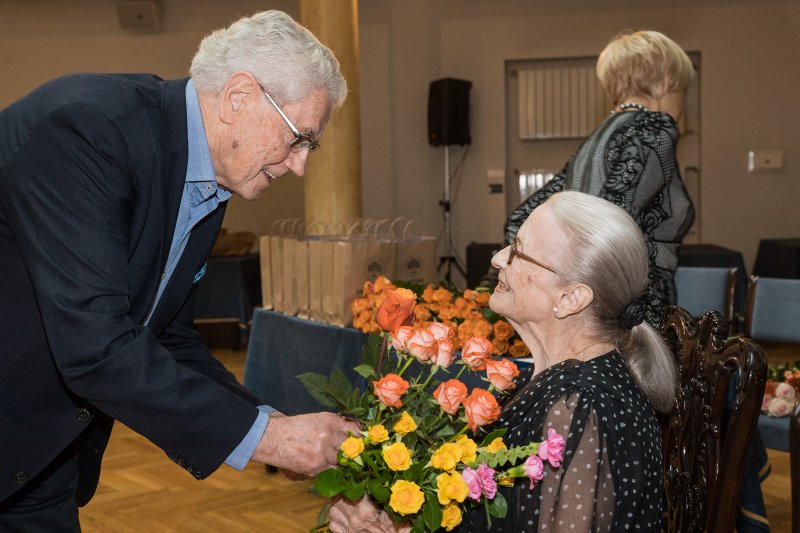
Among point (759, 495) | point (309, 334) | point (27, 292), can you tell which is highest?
point (27, 292)

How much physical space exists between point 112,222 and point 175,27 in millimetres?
9286

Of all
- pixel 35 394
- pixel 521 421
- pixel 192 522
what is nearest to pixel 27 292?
pixel 35 394

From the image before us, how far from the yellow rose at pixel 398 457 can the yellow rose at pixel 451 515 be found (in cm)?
10

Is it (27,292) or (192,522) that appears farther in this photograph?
(192,522)

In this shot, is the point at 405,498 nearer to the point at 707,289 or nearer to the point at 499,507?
the point at 499,507

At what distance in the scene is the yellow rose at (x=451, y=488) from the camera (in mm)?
1230

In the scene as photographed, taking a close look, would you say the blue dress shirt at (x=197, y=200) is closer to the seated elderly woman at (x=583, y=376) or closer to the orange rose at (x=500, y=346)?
the seated elderly woman at (x=583, y=376)

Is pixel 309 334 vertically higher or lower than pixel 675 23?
lower

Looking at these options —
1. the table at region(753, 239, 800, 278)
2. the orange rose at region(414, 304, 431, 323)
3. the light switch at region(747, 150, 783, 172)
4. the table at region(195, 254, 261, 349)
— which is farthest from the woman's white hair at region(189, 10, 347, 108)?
the light switch at region(747, 150, 783, 172)

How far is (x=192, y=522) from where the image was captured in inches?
148

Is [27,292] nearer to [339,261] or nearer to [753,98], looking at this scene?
[339,261]

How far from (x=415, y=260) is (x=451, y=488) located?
2.68 meters

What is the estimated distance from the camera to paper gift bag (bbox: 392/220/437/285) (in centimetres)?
385

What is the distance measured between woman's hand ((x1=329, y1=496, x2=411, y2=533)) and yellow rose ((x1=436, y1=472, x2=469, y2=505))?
0.96ft
